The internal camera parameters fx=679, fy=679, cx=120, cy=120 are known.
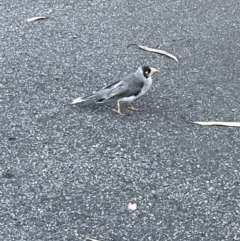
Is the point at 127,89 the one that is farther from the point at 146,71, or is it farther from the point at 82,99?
the point at 82,99

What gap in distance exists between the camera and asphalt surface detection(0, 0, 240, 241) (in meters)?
3.48

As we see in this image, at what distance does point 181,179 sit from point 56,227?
0.80 m

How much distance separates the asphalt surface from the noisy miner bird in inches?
3.8

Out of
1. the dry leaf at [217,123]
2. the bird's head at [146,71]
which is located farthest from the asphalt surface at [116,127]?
the bird's head at [146,71]

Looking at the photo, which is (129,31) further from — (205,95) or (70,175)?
(70,175)

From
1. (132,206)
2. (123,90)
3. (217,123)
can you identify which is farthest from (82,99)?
(132,206)

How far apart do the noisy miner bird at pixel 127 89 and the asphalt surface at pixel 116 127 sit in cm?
10

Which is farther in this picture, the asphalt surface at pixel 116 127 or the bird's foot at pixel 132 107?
the bird's foot at pixel 132 107

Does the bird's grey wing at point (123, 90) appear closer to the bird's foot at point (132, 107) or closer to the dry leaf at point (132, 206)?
the bird's foot at point (132, 107)

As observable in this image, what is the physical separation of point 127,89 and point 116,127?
280mm

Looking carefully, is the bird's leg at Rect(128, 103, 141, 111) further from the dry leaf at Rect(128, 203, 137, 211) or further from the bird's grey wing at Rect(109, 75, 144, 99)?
the dry leaf at Rect(128, 203, 137, 211)

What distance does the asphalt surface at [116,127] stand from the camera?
348 cm

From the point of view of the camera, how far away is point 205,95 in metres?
4.65

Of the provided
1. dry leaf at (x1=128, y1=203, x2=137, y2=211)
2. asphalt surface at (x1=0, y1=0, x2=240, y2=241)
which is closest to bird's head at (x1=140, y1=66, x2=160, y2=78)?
asphalt surface at (x1=0, y1=0, x2=240, y2=241)
